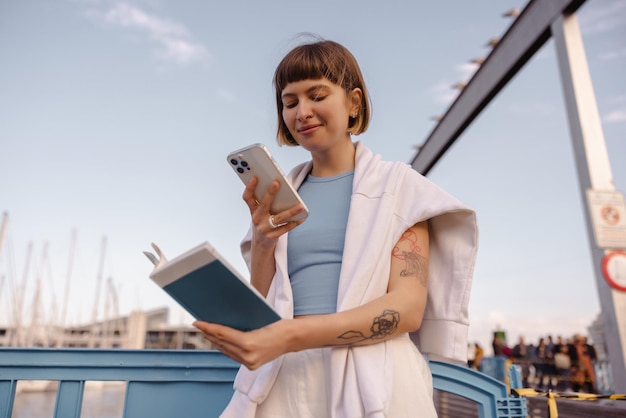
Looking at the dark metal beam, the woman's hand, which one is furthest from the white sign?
the woman's hand

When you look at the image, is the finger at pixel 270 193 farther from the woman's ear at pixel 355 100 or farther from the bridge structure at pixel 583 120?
the bridge structure at pixel 583 120

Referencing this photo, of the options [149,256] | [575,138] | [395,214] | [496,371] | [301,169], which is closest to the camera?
[149,256]

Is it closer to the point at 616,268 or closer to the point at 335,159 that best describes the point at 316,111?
→ the point at 335,159

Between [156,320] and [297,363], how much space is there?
67.5 m

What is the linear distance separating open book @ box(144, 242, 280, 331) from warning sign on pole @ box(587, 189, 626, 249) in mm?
4270

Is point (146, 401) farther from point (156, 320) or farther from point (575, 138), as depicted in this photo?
point (156, 320)

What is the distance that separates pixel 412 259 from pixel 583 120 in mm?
5984

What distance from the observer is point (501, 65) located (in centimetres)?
849

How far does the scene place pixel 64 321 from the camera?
1382 inches

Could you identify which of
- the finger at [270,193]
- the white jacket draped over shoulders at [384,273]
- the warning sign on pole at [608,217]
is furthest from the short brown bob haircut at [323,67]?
the warning sign on pole at [608,217]

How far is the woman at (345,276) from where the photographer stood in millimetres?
1070

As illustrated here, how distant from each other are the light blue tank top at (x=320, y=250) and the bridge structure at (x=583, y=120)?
3796 mm

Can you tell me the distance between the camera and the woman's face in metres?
1.35

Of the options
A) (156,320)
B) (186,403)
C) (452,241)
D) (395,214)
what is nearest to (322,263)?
(395,214)
